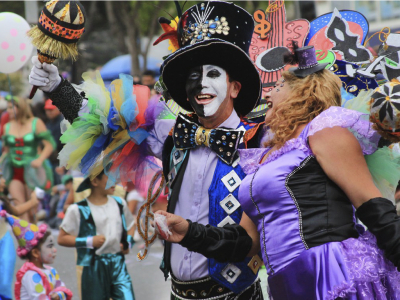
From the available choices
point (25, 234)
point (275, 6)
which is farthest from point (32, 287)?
point (275, 6)

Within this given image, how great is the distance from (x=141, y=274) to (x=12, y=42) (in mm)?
3310

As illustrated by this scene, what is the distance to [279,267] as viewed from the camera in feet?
8.38

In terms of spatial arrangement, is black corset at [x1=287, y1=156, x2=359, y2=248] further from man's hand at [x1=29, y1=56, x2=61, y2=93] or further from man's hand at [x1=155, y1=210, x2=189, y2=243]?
man's hand at [x1=29, y1=56, x2=61, y2=93]

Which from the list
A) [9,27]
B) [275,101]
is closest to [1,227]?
[9,27]

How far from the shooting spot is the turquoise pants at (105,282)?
16.5 feet

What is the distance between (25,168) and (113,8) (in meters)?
10.0

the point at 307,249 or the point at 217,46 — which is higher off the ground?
the point at 217,46

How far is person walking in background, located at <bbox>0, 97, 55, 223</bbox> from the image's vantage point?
343 inches

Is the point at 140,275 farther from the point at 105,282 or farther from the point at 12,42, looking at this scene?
the point at 12,42

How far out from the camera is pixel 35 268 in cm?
482

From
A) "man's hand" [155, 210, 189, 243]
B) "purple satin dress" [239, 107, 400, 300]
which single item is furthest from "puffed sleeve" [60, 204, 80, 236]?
"purple satin dress" [239, 107, 400, 300]

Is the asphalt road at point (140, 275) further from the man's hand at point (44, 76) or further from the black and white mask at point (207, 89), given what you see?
the black and white mask at point (207, 89)

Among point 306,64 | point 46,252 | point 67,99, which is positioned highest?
point 306,64

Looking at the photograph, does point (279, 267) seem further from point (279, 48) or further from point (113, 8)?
point (113, 8)
